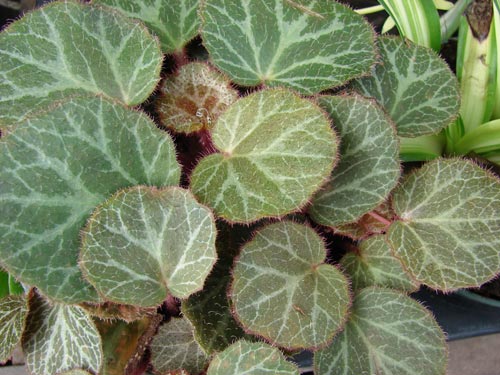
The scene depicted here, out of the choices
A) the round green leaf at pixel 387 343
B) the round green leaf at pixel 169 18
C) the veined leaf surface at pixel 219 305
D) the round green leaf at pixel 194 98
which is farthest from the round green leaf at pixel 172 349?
the round green leaf at pixel 169 18

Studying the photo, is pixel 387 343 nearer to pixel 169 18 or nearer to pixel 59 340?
pixel 59 340

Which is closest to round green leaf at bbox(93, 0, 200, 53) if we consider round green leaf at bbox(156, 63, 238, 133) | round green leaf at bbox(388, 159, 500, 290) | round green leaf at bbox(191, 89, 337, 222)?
round green leaf at bbox(156, 63, 238, 133)

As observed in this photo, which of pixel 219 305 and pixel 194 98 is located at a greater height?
Answer: pixel 194 98

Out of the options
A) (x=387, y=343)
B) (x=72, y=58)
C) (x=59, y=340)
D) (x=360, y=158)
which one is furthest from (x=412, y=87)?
(x=59, y=340)

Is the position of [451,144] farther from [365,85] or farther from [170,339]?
[170,339]

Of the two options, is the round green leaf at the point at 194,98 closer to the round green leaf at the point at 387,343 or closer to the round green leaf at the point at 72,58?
the round green leaf at the point at 72,58

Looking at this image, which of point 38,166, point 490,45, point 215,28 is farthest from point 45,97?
point 490,45
